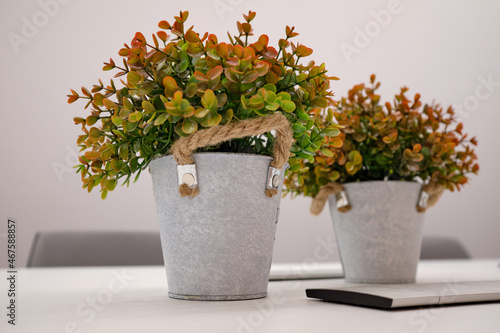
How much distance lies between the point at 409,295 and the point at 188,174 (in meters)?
0.29

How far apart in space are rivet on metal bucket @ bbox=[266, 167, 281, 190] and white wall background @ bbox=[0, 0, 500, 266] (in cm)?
179

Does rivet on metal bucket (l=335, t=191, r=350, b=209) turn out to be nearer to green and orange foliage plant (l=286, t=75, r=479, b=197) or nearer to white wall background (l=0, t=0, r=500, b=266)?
green and orange foliage plant (l=286, t=75, r=479, b=197)

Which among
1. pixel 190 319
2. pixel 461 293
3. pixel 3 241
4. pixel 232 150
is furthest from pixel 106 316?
pixel 3 241

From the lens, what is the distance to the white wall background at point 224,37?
2.15 m

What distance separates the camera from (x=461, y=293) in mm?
555

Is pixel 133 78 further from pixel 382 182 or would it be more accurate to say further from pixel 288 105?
pixel 382 182

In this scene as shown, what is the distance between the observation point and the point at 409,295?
513 millimetres

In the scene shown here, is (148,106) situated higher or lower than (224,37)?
lower

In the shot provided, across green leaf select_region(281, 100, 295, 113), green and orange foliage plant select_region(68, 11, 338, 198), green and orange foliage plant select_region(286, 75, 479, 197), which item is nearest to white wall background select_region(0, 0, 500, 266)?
green and orange foliage plant select_region(286, 75, 479, 197)

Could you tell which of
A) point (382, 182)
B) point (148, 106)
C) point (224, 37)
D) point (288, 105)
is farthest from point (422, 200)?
point (224, 37)

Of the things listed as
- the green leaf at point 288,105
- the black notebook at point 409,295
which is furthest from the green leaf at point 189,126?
the black notebook at point 409,295

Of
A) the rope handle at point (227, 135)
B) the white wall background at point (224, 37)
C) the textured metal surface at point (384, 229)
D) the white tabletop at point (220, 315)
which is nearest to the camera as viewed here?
the white tabletop at point (220, 315)

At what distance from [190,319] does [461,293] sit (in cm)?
33

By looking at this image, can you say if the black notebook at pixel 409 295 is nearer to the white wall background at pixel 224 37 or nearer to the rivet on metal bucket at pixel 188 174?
the rivet on metal bucket at pixel 188 174
